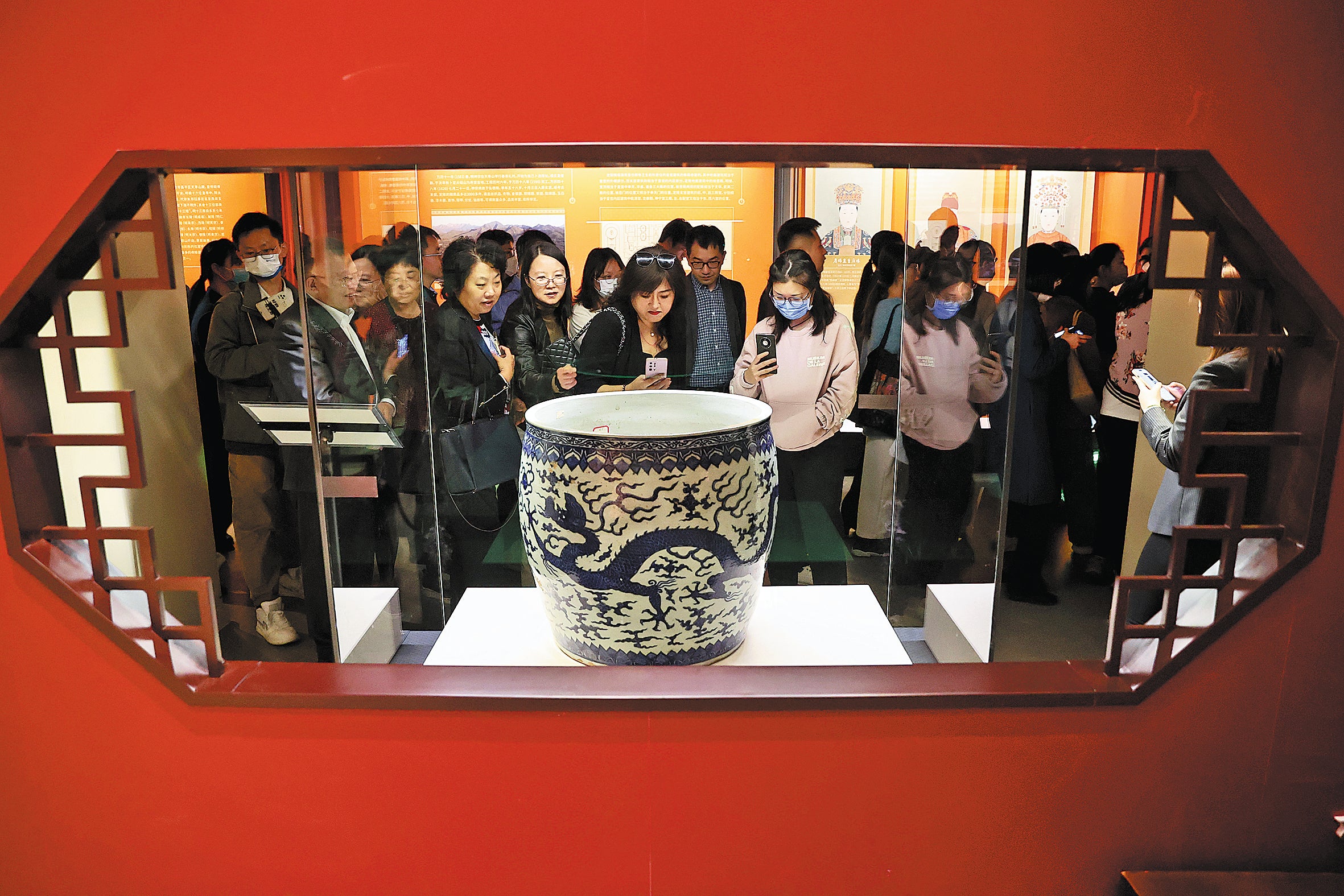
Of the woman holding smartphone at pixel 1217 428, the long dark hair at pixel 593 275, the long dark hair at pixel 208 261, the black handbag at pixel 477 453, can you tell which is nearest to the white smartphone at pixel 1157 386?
the woman holding smartphone at pixel 1217 428

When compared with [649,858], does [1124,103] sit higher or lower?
higher

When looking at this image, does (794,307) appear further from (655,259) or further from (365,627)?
(365,627)

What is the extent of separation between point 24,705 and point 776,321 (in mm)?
1183

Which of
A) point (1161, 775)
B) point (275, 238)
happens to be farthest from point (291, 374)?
point (1161, 775)

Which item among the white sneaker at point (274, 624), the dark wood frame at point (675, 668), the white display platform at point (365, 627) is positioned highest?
the dark wood frame at point (675, 668)

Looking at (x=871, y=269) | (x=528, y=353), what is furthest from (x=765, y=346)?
(x=528, y=353)

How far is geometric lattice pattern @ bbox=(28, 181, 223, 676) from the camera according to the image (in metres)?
0.69

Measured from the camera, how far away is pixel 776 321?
1.50 meters

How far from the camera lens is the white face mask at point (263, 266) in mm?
1604

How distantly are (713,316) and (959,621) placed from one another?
2.08 feet

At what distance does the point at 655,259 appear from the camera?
1.38 metres

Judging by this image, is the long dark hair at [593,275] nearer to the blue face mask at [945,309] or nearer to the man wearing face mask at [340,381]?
the man wearing face mask at [340,381]

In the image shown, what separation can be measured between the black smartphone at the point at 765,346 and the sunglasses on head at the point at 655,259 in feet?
0.72

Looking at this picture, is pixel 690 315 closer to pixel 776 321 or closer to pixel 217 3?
pixel 776 321
